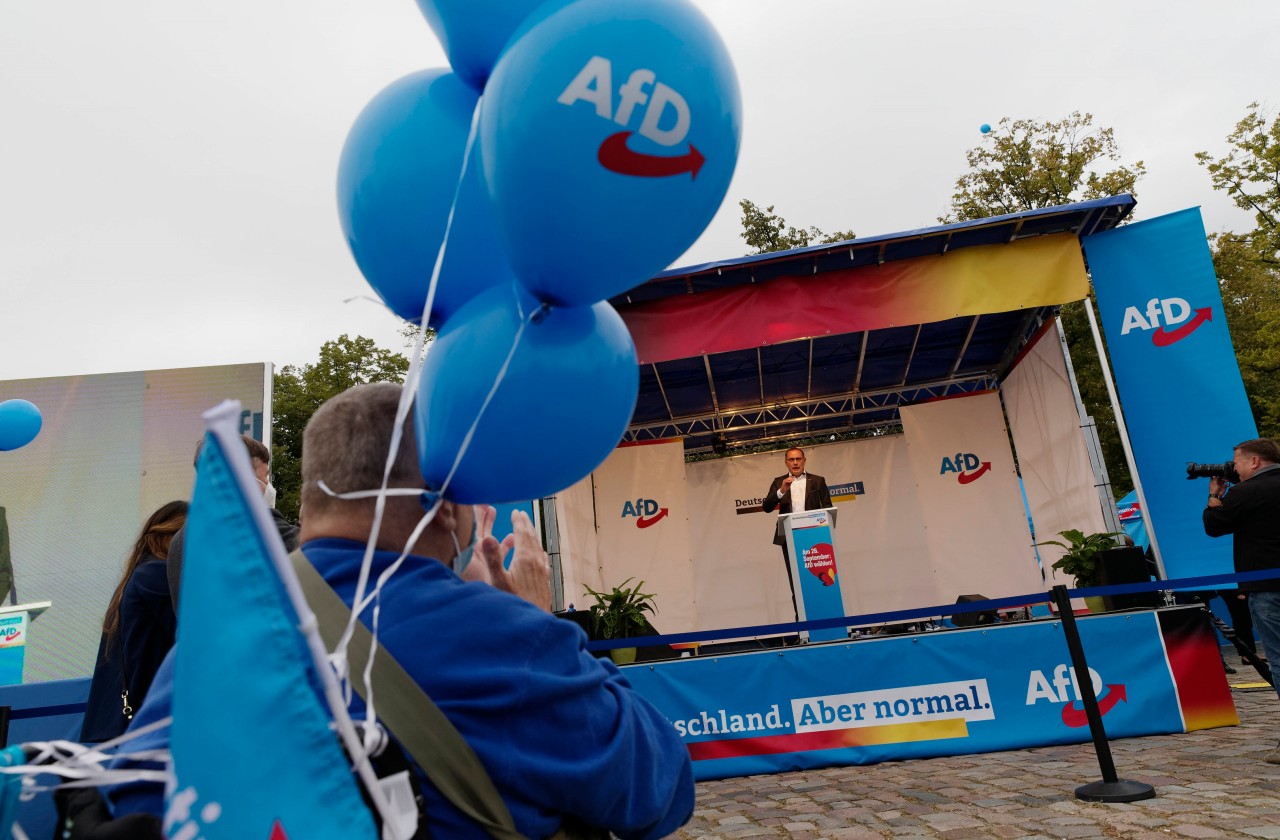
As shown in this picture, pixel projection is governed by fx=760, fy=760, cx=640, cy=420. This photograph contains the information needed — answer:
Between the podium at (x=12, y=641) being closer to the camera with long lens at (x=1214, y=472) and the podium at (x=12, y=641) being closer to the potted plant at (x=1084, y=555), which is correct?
the potted plant at (x=1084, y=555)

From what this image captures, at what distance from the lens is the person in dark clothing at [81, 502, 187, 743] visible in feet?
8.04

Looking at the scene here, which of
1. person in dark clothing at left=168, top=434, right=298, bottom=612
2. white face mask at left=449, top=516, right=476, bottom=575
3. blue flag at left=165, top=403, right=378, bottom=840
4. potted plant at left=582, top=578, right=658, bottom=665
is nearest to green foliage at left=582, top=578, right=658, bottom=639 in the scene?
potted plant at left=582, top=578, right=658, bottom=665

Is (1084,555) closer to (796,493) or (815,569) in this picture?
(815,569)

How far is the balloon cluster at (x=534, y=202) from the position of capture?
43.4 inches

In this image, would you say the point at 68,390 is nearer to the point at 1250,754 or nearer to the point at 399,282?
the point at 399,282

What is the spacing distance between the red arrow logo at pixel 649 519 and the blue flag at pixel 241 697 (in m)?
10.2

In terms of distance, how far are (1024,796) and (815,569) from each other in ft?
9.70

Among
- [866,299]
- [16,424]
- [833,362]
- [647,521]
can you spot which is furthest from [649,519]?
[16,424]

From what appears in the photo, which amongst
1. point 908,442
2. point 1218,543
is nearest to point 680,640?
point 1218,543

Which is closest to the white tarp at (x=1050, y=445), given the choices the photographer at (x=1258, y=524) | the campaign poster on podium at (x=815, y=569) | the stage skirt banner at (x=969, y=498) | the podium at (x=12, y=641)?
the stage skirt banner at (x=969, y=498)

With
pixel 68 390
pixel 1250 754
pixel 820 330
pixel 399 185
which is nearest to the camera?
pixel 399 185

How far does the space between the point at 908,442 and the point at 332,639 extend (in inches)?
425

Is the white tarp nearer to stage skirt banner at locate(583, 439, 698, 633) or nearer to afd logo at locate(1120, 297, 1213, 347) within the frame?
afd logo at locate(1120, 297, 1213, 347)

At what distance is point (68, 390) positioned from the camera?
15.0 metres
